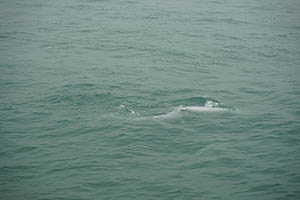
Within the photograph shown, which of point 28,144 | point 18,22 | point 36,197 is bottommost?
point 36,197

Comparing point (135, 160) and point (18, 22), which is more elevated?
point (18, 22)

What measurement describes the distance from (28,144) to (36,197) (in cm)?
517

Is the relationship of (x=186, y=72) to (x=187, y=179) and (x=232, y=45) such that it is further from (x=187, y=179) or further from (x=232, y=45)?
(x=187, y=179)

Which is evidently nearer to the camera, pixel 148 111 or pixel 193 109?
pixel 148 111

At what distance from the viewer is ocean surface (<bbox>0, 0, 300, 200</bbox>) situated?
17.3 m

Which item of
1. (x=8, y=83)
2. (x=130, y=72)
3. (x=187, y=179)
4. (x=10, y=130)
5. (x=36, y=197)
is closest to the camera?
(x=36, y=197)

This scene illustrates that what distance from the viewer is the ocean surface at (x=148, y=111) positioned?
17.3 m

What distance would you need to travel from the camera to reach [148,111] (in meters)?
24.0

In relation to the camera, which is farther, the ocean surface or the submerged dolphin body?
the submerged dolphin body

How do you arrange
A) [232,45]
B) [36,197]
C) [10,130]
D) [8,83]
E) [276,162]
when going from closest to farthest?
[36,197], [276,162], [10,130], [8,83], [232,45]

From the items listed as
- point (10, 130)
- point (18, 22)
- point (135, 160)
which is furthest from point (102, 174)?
point (18, 22)

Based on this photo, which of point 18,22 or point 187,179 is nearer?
point 187,179

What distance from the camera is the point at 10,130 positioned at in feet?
72.1

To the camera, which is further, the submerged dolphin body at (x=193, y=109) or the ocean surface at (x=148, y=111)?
the submerged dolphin body at (x=193, y=109)
